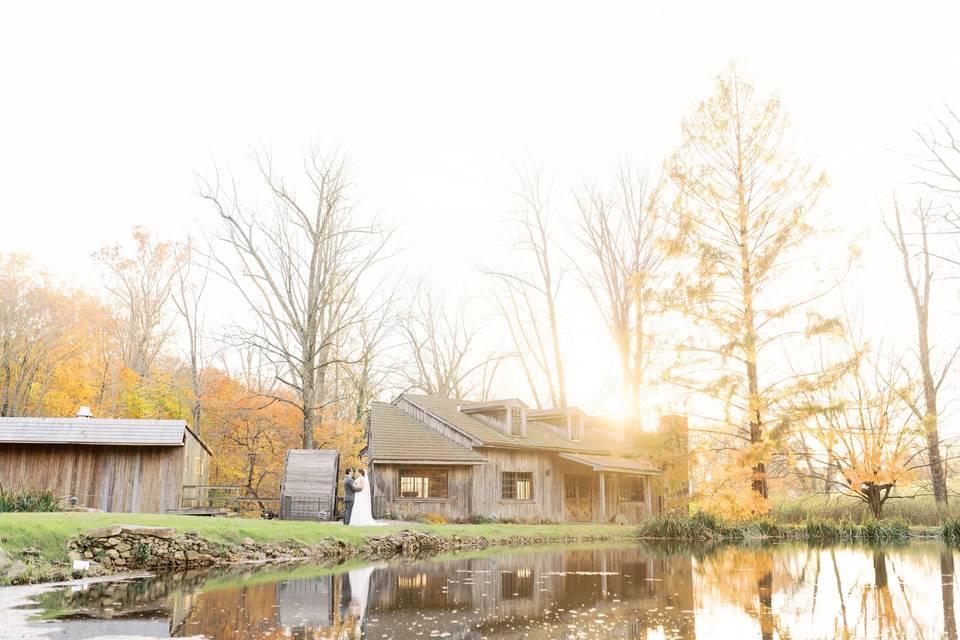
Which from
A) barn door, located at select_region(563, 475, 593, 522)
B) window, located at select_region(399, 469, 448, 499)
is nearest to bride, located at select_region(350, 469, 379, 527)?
window, located at select_region(399, 469, 448, 499)

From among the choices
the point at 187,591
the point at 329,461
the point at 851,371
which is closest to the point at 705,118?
the point at 851,371

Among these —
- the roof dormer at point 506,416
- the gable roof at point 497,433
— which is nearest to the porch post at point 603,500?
the gable roof at point 497,433

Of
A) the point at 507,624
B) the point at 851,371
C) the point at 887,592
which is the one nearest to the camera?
the point at 507,624

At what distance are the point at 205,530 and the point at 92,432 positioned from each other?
9.54 metres

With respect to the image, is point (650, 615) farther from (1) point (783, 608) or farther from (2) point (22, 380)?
(2) point (22, 380)

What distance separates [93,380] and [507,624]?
3487 centimetres

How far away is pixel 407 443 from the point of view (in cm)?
3061

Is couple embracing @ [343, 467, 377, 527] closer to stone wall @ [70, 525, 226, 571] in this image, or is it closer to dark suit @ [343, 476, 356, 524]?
dark suit @ [343, 476, 356, 524]

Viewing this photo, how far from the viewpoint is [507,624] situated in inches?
330

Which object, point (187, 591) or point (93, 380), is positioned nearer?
point (187, 591)

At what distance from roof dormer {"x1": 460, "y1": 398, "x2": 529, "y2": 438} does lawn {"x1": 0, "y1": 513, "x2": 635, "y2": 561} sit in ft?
25.7

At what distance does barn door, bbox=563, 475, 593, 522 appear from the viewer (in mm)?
33744

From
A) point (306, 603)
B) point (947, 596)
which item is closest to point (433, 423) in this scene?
point (306, 603)

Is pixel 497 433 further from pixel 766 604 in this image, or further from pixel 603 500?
pixel 766 604
